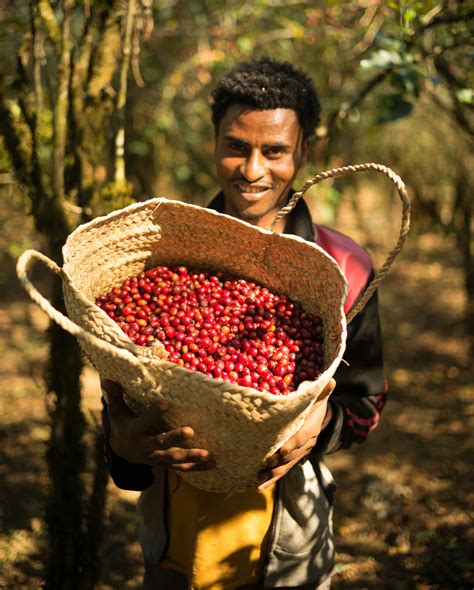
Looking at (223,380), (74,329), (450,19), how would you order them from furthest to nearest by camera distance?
(450,19) → (223,380) → (74,329)

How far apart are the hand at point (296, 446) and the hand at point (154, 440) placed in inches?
7.6

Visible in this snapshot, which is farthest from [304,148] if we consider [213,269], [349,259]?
[213,269]

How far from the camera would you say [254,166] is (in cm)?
204

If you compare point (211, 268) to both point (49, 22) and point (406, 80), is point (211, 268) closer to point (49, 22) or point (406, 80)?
point (49, 22)

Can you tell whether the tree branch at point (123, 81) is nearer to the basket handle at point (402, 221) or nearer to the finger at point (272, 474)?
the basket handle at point (402, 221)

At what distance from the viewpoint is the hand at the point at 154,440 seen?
1.47 m

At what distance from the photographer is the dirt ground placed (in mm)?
3561

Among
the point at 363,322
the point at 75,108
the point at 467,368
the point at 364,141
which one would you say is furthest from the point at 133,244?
the point at 364,141

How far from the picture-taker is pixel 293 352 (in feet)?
6.21

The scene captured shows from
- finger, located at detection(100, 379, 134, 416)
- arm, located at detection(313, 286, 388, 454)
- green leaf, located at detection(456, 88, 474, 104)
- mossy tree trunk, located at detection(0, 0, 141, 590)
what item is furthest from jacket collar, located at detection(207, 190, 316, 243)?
green leaf, located at detection(456, 88, 474, 104)

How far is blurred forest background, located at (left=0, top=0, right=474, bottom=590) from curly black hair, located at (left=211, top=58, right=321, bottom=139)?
47 centimetres

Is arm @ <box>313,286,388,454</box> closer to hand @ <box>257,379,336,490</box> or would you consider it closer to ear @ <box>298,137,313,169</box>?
hand @ <box>257,379,336,490</box>

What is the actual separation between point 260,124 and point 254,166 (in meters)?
0.16

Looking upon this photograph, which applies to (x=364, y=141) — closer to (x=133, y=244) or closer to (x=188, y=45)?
(x=188, y=45)
